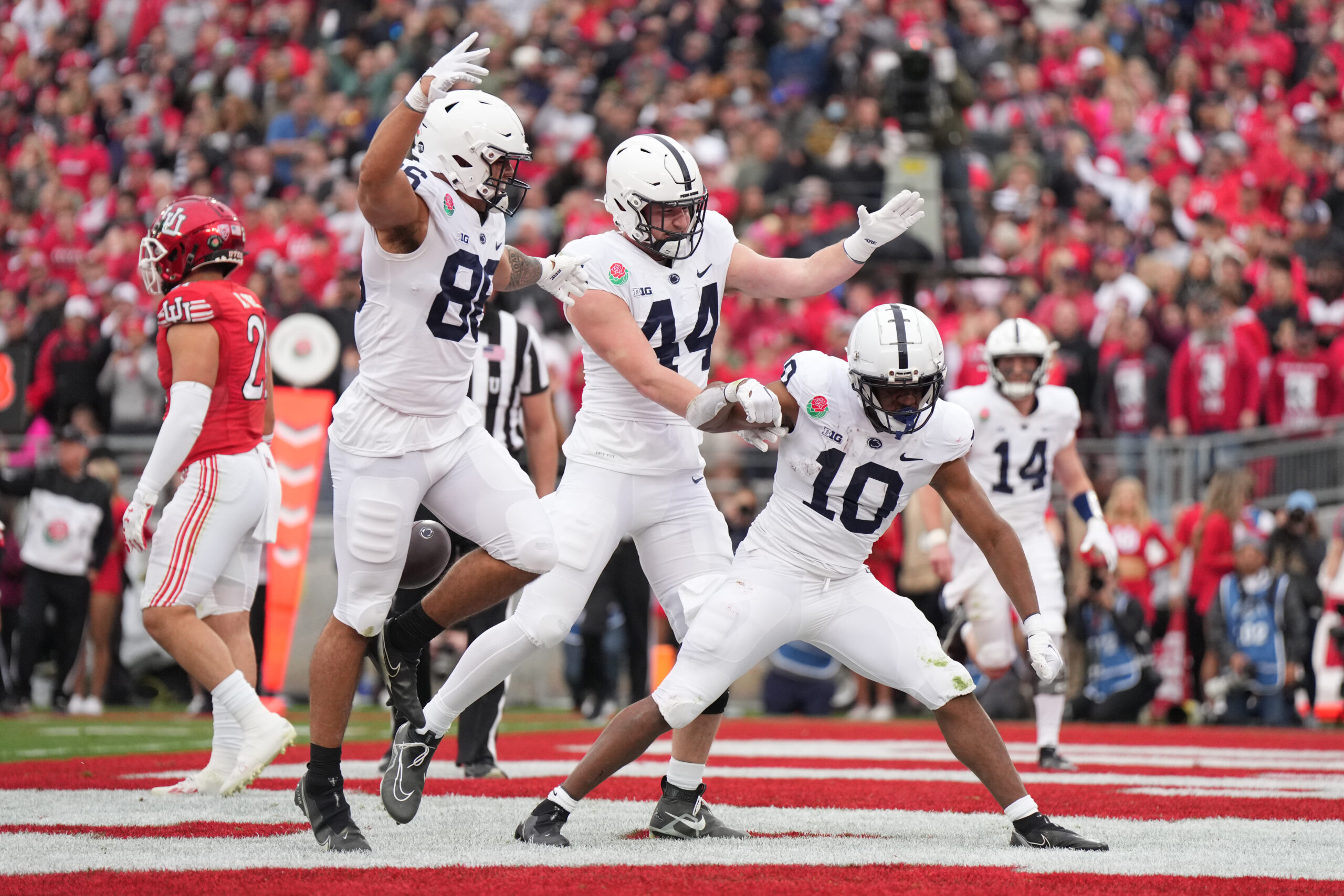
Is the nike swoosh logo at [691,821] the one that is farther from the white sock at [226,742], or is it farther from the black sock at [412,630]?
the white sock at [226,742]

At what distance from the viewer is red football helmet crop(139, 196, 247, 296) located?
19.3 ft

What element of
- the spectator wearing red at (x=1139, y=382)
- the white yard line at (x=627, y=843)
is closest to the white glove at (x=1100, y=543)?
the white yard line at (x=627, y=843)

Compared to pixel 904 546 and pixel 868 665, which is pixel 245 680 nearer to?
pixel 868 665

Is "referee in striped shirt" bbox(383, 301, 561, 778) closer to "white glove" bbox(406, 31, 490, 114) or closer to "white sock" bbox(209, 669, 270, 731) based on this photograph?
"white sock" bbox(209, 669, 270, 731)

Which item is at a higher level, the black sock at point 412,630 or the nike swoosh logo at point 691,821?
the black sock at point 412,630

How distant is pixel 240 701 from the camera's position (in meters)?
5.62

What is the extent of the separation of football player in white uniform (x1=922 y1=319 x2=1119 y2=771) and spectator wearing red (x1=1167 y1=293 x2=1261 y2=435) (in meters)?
3.55

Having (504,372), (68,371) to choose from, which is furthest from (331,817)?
(68,371)

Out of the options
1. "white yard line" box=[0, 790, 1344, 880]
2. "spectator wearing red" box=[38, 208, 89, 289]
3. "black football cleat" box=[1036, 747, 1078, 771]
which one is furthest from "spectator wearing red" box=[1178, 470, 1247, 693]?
"spectator wearing red" box=[38, 208, 89, 289]

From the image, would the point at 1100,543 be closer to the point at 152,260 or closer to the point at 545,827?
the point at 545,827

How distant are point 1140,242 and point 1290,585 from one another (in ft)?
12.6

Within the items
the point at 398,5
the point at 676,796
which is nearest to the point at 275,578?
the point at 676,796

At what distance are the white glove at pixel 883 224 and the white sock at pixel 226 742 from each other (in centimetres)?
260

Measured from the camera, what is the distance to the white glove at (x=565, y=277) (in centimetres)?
502
